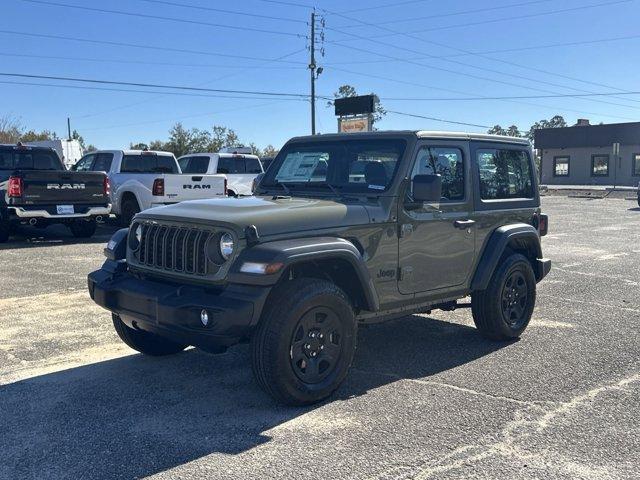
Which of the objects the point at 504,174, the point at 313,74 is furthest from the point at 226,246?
the point at 313,74

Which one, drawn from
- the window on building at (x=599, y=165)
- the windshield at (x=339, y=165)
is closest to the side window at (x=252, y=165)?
the windshield at (x=339, y=165)

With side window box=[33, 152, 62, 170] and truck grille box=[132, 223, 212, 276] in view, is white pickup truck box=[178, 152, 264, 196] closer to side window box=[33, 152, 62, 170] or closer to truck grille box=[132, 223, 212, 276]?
side window box=[33, 152, 62, 170]

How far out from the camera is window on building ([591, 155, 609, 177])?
4884 centimetres

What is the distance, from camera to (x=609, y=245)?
44.4 ft

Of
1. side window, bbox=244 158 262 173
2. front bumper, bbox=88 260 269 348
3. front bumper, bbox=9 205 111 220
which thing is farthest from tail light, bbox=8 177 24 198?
front bumper, bbox=88 260 269 348

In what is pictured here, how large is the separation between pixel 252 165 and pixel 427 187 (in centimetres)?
1317

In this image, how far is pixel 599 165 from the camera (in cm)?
4931

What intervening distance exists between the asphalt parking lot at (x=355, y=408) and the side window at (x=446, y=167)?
143cm

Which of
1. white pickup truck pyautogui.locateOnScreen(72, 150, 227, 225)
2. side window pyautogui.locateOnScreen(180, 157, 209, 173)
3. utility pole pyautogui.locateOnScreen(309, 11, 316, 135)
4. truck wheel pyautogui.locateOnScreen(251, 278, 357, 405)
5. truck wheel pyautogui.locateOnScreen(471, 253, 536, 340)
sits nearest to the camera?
truck wheel pyautogui.locateOnScreen(251, 278, 357, 405)

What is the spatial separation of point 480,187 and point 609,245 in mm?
8933

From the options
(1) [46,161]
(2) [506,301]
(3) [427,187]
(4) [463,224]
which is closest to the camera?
(3) [427,187]

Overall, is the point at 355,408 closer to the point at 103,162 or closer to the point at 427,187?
the point at 427,187

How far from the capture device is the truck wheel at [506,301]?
5.90 metres

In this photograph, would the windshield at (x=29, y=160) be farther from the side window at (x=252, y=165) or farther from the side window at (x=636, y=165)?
the side window at (x=636, y=165)
